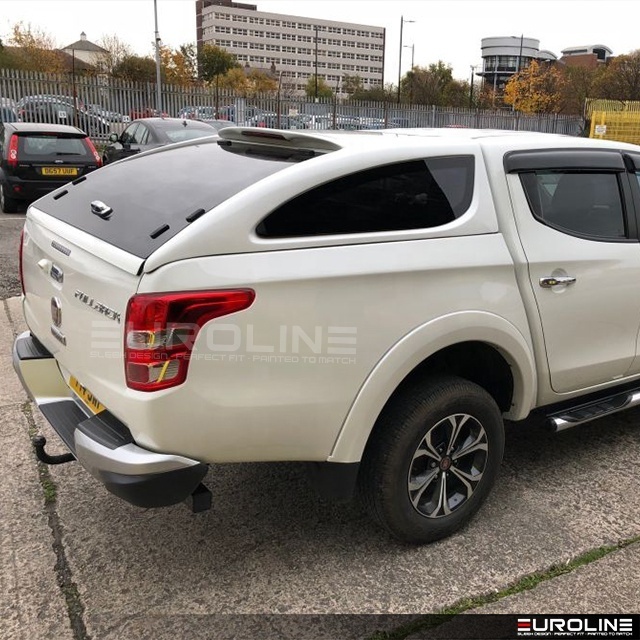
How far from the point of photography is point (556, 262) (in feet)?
9.62

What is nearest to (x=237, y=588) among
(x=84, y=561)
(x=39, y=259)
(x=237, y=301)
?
(x=84, y=561)

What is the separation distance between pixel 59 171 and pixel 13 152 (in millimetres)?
734

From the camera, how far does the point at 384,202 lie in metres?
2.51

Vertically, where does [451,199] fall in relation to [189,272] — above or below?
above

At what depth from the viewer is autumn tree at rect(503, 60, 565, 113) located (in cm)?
5003

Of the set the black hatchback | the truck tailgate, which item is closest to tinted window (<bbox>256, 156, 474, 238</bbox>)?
the truck tailgate

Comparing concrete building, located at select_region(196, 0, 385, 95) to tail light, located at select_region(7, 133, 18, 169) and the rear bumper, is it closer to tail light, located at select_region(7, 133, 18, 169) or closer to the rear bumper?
tail light, located at select_region(7, 133, 18, 169)

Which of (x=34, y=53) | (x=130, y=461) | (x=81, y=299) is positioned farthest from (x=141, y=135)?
(x=34, y=53)

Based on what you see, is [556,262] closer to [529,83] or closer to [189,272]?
[189,272]

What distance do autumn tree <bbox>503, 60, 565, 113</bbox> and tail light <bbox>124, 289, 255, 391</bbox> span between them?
5226 centimetres

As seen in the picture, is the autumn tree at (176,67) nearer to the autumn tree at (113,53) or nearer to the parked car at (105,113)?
the autumn tree at (113,53)

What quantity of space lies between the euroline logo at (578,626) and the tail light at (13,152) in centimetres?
1059

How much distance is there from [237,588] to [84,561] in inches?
25.6

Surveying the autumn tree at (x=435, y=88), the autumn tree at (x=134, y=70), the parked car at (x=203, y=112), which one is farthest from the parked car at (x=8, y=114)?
the autumn tree at (x=435, y=88)
